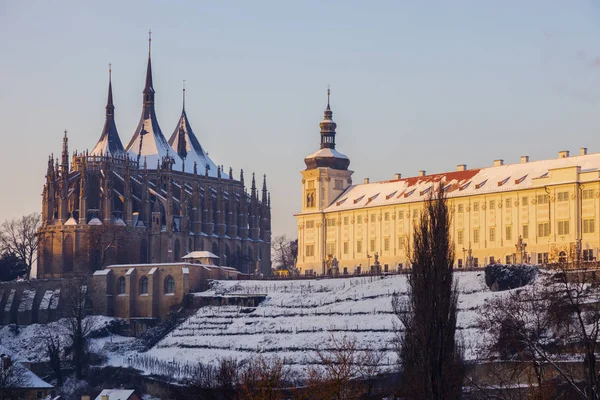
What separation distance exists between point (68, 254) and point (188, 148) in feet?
72.9

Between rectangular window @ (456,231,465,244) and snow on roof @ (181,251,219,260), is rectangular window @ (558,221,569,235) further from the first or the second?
snow on roof @ (181,251,219,260)

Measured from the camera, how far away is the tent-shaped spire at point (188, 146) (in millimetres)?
144500

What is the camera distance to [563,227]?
106 metres

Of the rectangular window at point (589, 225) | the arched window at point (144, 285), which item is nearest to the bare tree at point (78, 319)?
the arched window at point (144, 285)

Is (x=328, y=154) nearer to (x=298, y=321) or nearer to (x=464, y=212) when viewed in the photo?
(x=464, y=212)

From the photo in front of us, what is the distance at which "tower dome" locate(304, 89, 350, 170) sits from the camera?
433 feet

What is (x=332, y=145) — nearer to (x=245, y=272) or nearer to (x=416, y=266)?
(x=245, y=272)

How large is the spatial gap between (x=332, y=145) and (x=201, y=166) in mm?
15292

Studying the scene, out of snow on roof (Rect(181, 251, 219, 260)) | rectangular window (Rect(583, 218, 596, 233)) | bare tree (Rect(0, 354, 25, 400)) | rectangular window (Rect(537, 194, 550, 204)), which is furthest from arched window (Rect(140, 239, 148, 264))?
rectangular window (Rect(583, 218, 596, 233))

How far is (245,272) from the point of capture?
138250 millimetres

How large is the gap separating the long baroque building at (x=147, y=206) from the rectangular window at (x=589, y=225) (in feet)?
120

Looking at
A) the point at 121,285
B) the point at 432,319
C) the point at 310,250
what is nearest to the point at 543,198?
the point at 310,250

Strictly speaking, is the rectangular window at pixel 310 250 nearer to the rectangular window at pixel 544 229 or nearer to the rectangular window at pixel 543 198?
the rectangular window at pixel 543 198

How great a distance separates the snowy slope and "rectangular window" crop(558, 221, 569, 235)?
6.77 m
